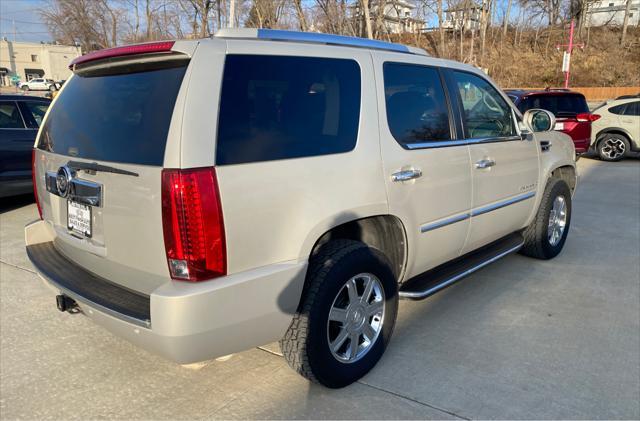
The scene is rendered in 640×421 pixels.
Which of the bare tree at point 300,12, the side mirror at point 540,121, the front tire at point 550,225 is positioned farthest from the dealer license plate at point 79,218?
the bare tree at point 300,12

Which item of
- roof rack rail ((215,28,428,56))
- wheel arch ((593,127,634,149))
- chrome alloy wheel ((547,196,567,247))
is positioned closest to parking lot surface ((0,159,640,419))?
chrome alloy wheel ((547,196,567,247))

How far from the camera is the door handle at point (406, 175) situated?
9.87 ft

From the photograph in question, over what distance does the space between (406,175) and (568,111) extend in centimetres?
998

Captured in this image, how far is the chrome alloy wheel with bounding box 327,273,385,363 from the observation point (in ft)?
9.34

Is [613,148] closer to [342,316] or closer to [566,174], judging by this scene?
[566,174]

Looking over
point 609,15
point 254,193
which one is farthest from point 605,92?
point 254,193

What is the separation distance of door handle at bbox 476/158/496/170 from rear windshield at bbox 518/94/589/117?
804 cm

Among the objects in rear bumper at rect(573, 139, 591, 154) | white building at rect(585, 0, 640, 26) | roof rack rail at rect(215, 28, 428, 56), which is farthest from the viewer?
white building at rect(585, 0, 640, 26)

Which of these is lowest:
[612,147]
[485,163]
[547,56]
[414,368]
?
[414,368]

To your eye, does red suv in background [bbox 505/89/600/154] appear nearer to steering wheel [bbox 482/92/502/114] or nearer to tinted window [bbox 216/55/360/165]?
steering wheel [bbox 482/92/502/114]

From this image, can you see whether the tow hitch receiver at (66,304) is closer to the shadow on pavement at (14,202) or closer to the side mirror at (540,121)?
the side mirror at (540,121)

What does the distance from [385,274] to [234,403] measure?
3.66 feet

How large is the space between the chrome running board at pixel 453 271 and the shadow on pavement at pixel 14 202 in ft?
21.7

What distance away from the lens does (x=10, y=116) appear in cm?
700
